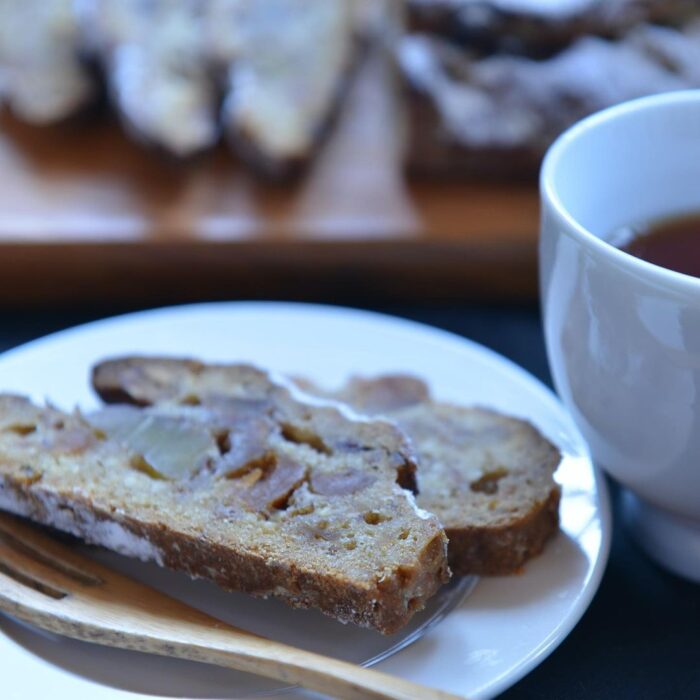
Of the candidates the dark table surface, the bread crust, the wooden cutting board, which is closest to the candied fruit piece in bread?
the bread crust

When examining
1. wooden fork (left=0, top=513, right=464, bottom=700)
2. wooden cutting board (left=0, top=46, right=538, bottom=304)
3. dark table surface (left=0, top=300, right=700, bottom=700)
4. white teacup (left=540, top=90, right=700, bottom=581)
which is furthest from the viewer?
wooden cutting board (left=0, top=46, right=538, bottom=304)

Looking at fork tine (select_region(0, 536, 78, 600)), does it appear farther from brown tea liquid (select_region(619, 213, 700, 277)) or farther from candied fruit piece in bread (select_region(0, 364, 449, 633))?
brown tea liquid (select_region(619, 213, 700, 277))

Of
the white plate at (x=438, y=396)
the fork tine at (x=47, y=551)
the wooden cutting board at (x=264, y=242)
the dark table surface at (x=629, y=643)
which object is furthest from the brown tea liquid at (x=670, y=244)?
the fork tine at (x=47, y=551)

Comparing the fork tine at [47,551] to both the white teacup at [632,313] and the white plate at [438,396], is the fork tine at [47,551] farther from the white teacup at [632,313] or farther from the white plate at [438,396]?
the white teacup at [632,313]

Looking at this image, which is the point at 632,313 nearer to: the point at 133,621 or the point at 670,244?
the point at 670,244

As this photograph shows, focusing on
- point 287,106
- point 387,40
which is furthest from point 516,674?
point 387,40
